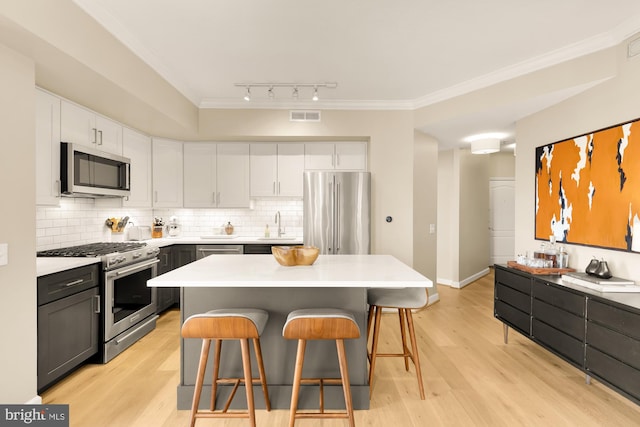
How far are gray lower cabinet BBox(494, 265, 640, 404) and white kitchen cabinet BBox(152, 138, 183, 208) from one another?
4131mm

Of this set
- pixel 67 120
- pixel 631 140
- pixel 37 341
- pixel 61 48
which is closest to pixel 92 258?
pixel 37 341

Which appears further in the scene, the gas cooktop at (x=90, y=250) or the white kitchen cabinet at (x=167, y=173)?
the white kitchen cabinet at (x=167, y=173)

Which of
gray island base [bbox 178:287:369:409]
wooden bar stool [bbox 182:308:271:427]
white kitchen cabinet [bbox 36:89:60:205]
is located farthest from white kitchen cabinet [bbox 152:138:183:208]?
wooden bar stool [bbox 182:308:271:427]

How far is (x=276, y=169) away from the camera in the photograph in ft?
16.0

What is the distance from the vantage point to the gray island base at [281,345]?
230 centimetres

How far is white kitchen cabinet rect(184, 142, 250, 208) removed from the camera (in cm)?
488

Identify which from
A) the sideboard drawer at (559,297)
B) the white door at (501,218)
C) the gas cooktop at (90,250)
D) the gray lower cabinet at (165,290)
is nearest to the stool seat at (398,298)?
the sideboard drawer at (559,297)

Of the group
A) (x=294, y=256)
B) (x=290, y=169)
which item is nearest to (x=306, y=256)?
(x=294, y=256)

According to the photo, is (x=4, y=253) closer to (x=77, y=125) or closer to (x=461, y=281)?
(x=77, y=125)

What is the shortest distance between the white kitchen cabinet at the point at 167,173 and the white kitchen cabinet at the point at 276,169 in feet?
3.35

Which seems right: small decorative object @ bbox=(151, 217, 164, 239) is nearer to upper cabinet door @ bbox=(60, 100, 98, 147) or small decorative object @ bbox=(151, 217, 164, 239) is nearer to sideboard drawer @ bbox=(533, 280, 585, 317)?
upper cabinet door @ bbox=(60, 100, 98, 147)

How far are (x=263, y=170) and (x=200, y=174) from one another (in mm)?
889

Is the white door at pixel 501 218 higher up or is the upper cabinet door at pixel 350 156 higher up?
the upper cabinet door at pixel 350 156

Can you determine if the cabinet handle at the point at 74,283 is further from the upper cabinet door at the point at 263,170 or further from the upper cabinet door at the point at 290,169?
the upper cabinet door at the point at 290,169
